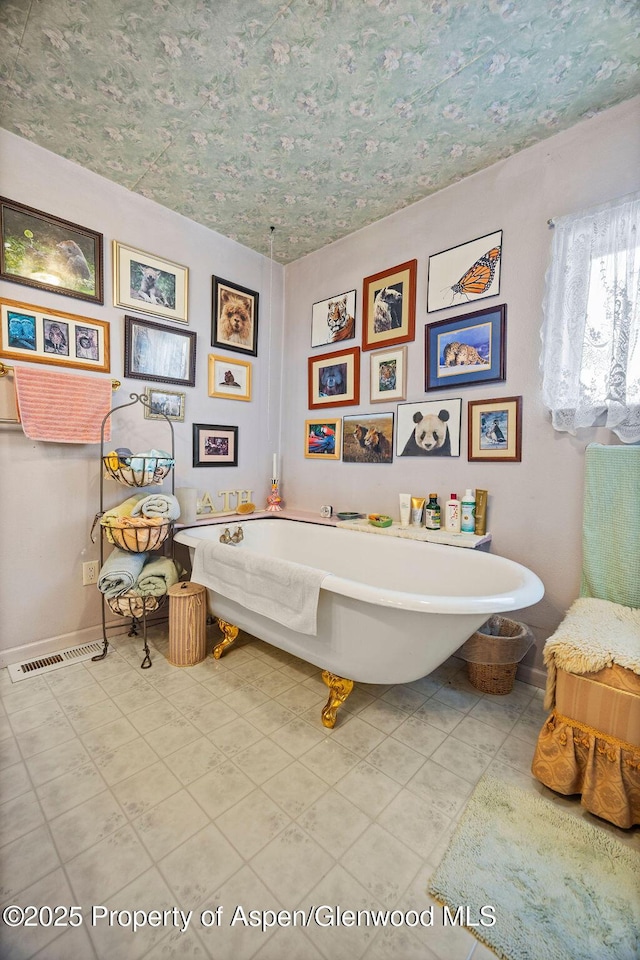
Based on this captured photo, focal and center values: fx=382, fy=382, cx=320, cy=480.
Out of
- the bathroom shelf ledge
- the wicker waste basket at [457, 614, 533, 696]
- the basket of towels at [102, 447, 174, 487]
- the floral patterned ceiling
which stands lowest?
the wicker waste basket at [457, 614, 533, 696]

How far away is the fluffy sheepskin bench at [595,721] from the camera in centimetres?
117

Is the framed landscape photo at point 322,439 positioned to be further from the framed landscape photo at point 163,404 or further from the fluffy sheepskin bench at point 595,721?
the fluffy sheepskin bench at point 595,721

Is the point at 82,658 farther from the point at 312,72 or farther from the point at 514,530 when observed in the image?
the point at 312,72

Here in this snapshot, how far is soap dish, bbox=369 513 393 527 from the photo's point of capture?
2.33 m

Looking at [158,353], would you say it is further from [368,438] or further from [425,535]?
[425,535]

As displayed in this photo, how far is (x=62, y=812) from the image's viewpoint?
1193 millimetres

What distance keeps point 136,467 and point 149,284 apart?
1.22m

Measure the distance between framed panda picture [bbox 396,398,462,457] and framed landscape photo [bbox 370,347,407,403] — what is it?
0.35 feet

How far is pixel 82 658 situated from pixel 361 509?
188 centimetres

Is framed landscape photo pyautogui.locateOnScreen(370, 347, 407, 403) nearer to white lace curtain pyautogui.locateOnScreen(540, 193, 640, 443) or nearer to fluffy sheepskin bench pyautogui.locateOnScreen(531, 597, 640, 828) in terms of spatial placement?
white lace curtain pyautogui.locateOnScreen(540, 193, 640, 443)

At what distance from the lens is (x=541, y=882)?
1.01 meters

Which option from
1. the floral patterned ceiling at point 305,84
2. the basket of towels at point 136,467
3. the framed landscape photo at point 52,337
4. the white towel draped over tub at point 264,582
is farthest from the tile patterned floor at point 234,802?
the floral patterned ceiling at point 305,84

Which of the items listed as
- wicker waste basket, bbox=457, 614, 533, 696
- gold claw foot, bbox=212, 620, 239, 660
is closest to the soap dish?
wicker waste basket, bbox=457, 614, 533, 696

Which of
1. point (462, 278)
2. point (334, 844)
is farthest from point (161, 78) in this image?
point (334, 844)
